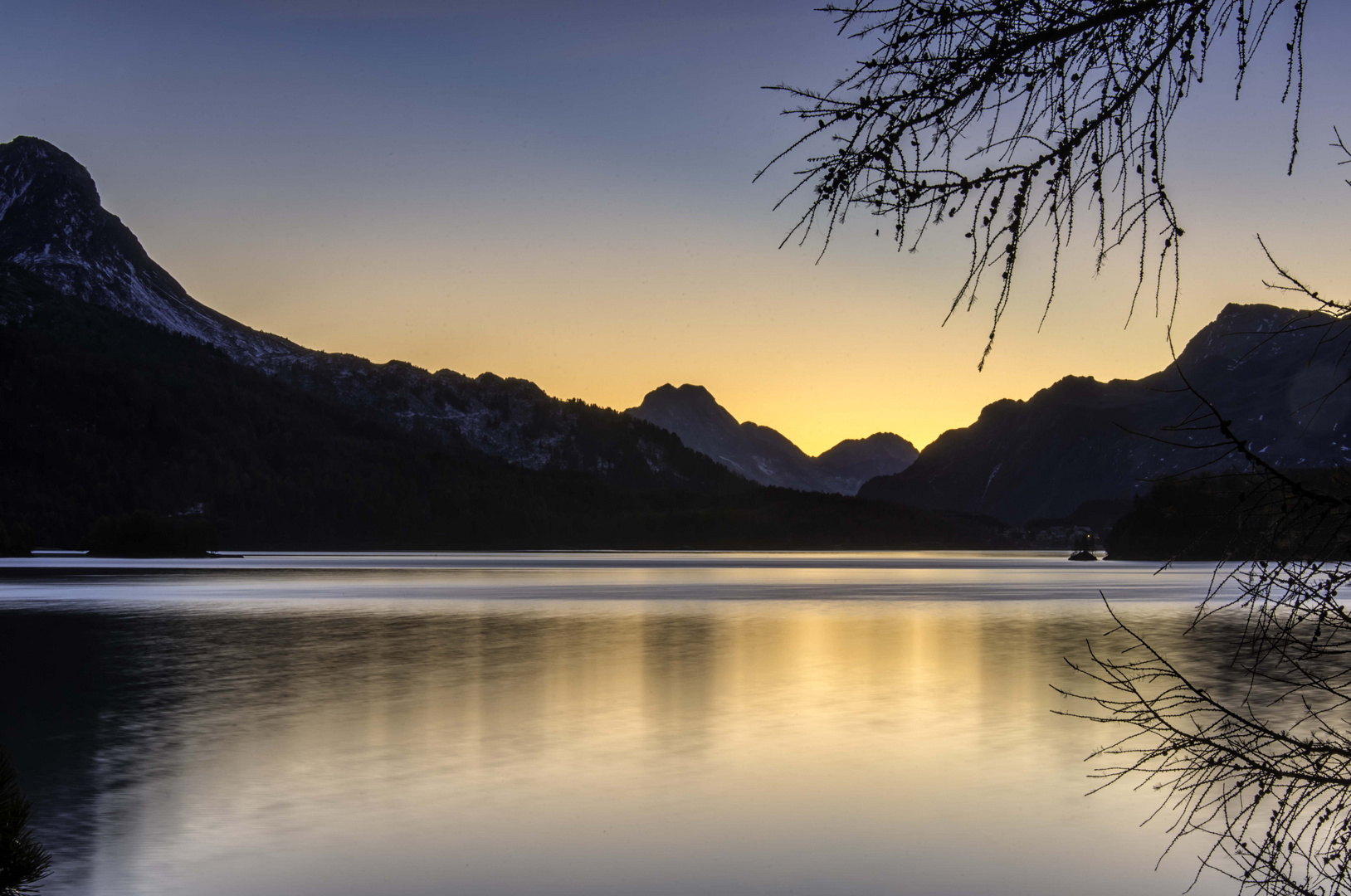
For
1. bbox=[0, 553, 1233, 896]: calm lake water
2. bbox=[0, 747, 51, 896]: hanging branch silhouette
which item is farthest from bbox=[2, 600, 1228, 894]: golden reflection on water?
bbox=[0, 747, 51, 896]: hanging branch silhouette

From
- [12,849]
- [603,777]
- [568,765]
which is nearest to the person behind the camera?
[12,849]

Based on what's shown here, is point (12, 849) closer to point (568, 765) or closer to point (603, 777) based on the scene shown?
point (603, 777)

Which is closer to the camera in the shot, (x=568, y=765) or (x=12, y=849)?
(x=12, y=849)

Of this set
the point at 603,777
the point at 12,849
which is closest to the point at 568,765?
the point at 603,777

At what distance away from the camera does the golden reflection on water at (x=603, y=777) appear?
1397 centimetres

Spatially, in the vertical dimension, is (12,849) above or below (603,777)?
above

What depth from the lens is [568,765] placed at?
829 inches

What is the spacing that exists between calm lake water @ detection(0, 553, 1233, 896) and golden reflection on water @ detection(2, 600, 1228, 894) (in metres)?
0.08

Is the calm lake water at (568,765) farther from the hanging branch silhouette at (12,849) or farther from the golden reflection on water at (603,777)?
the hanging branch silhouette at (12,849)

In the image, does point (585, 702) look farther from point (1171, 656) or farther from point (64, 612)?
point (64, 612)

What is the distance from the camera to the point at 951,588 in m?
103

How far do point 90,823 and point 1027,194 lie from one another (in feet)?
52.2

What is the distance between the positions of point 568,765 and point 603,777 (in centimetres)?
135

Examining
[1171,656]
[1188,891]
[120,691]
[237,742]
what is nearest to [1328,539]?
[1188,891]
